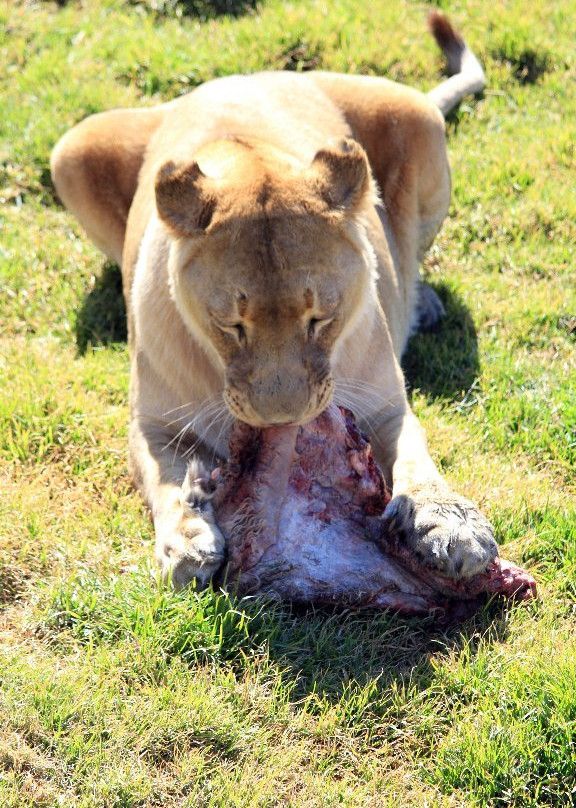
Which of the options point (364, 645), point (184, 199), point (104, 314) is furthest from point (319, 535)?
point (104, 314)

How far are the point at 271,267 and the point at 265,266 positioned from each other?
0.06 feet

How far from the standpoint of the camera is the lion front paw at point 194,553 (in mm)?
3711

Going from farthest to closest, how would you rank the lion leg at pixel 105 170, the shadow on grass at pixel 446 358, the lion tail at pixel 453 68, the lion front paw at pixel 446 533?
the lion tail at pixel 453 68
the lion leg at pixel 105 170
the shadow on grass at pixel 446 358
the lion front paw at pixel 446 533

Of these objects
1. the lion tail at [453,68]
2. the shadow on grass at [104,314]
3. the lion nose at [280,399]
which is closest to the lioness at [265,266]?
the lion nose at [280,399]

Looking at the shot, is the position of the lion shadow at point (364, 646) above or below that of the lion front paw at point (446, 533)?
below

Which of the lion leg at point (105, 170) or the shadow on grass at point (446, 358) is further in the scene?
the lion leg at point (105, 170)

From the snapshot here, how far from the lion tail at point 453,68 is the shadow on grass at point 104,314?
233 cm

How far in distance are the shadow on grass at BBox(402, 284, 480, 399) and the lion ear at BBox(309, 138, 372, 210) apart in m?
1.38

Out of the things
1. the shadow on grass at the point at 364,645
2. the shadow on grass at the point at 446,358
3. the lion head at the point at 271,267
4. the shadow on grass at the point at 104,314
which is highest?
the lion head at the point at 271,267

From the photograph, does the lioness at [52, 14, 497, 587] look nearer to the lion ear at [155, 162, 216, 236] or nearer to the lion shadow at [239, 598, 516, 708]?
the lion ear at [155, 162, 216, 236]

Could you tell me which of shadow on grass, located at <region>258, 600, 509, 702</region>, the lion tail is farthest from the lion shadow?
the lion tail

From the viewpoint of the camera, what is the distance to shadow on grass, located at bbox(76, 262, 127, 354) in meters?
5.61

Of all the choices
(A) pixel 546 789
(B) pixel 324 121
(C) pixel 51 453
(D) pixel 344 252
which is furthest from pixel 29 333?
(A) pixel 546 789

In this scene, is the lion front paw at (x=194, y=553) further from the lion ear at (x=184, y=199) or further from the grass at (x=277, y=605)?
the lion ear at (x=184, y=199)
